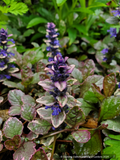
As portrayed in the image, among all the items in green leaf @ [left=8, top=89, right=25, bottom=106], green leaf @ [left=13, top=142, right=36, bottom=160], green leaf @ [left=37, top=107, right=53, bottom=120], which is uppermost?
green leaf @ [left=37, top=107, right=53, bottom=120]

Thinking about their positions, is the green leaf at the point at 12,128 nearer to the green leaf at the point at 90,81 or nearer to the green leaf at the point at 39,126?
the green leaf at the point at 39,126

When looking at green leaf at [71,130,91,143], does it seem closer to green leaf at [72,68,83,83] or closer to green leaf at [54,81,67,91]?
green leaf at [54,81,67,91]

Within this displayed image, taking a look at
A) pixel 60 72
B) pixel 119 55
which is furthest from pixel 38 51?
pixel 119 55

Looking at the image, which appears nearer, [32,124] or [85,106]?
[32,124]

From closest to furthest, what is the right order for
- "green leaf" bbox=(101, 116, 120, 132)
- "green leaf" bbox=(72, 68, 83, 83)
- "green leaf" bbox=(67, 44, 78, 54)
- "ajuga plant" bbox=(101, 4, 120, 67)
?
"green leaf" bbox=(101, 116, 120, 132) < "green leaf" bbox=(72, 68, 83, 83) < "ajuga plant" bbox=(101, 4, 120, 67) < "green leaf" bbox=(67, 44, 78, 54)

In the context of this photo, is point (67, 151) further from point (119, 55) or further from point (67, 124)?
point (119, 55)

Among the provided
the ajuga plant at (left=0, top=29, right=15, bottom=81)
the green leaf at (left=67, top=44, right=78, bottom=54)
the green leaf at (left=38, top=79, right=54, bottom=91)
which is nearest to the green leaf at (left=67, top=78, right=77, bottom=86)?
the green leaf at (left=38, top=79, right=54, bottom=91)
